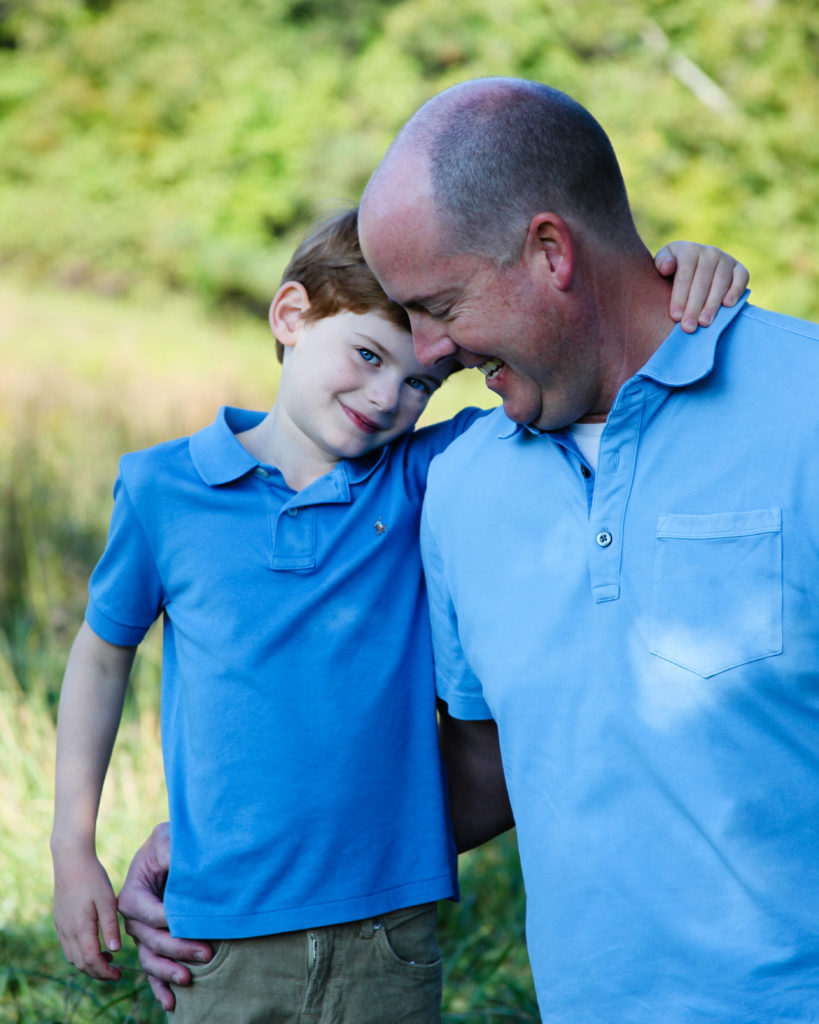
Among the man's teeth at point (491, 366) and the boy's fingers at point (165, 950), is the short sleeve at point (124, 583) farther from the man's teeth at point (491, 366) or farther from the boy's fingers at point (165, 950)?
the man's teeth at point (491, 366)

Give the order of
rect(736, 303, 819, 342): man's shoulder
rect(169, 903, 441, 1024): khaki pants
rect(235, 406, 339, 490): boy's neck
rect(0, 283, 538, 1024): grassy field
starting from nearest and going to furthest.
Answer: rect(736, 303, 819, 342): man's shoulder, rect(169, 903, 441, 1024): khaki pants, rect(235, 406, 339, 490): boy's neck, rect(0, 283, 538, 1024): grassy field

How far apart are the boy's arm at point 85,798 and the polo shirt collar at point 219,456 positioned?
40 centimetres

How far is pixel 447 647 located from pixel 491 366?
526 mm

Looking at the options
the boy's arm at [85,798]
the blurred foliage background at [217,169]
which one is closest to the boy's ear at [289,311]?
the boy's arm at [85,798]

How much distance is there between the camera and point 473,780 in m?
2.19

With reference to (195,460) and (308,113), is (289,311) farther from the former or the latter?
(308,113)

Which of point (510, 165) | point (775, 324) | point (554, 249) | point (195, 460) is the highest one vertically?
point (510, 165)

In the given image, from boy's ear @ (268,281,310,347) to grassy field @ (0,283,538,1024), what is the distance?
Answer: 161cm

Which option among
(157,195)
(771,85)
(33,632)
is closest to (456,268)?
(33,632)

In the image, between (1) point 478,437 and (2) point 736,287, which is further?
(1) point 478,437

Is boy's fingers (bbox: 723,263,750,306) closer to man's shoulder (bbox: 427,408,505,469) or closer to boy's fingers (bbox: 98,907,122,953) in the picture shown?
man's shoulder (bbox: 427,408,505,469)

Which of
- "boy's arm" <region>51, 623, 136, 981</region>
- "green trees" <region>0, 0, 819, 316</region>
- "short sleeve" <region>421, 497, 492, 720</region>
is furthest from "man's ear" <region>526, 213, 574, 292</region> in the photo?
"green trees" <region>0, 0, 819, 316</region>

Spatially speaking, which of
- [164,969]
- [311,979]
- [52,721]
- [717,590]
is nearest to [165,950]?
[164,969]

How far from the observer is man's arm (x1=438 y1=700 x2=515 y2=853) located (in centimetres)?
213
